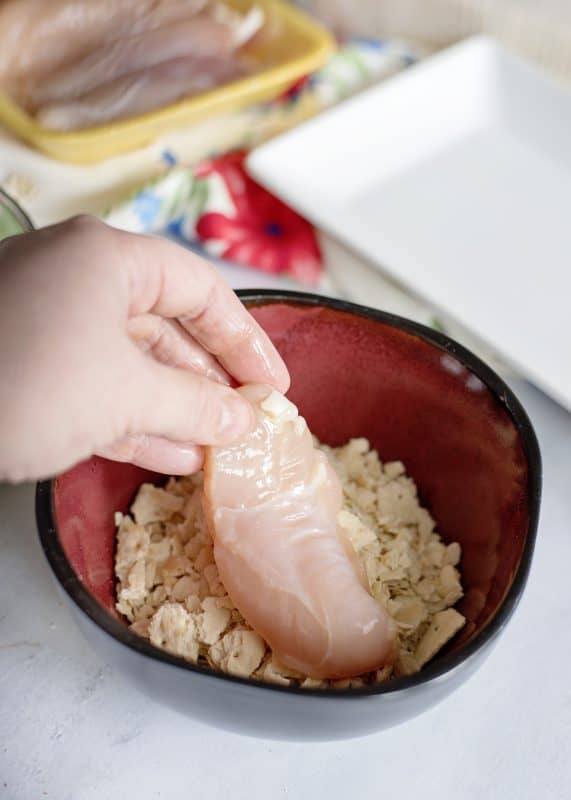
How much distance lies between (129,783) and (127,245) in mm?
309

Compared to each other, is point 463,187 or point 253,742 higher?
point 463,187

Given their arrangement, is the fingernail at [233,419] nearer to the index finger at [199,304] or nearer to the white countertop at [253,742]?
the index finger at [199,304]

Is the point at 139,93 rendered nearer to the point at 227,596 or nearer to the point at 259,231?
the point at 259,231

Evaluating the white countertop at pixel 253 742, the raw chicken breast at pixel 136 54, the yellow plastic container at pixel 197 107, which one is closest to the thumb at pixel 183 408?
the white countertop at pixel 253 742

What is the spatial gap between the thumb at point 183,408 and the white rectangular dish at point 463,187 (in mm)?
308

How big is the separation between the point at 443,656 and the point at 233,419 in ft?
0.58

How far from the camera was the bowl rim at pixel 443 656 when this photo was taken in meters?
0.42

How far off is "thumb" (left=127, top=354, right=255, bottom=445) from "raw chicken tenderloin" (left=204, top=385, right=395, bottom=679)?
25 millimetres

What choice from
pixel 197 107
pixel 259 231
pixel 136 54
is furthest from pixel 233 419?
pixel 136 54

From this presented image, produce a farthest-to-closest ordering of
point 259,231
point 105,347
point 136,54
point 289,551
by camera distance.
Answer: point 136,54
point 259,231
point 289,551
point 105,347

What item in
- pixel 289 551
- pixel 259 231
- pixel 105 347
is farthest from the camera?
pixel 259 231

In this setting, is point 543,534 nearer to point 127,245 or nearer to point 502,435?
point 502,435

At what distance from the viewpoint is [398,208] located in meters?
0.93

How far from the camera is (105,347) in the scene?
0.41 metres
